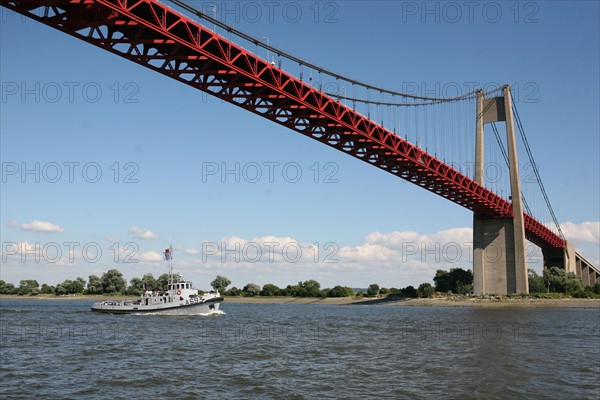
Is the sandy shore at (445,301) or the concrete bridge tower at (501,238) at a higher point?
the concrete bridge tower at (501,238)

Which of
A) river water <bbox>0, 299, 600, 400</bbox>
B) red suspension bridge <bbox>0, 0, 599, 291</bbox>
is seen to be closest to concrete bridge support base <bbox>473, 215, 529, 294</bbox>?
red suspension bridge <bbox>0, 0, 599, 291</bbox>

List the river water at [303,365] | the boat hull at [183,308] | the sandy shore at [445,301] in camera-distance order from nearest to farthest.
Result: the river water at [303,365], the boat hull at [183,308], the sandy shore at [445,301]

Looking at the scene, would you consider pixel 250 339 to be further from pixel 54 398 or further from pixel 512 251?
pixel 512 251

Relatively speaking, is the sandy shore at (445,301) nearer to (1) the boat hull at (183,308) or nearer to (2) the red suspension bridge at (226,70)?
(2) the red suspension bridge at (226,70)

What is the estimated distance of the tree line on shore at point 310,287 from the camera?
94.5 m

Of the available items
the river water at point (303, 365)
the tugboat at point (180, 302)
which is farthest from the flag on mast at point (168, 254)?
the river water at point (303, 365)

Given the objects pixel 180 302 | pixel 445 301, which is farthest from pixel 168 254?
pixel 445 301

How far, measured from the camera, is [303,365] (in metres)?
24.2

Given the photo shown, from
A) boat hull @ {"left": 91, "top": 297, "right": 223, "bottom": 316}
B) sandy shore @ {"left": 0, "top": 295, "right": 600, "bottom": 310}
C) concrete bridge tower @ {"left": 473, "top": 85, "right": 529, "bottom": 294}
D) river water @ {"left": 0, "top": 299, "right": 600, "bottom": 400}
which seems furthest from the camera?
concrete bridge tower @ {"left": 473, "top": 85, "right": 529, "bottom": 294}

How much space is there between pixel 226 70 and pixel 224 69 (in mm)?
179

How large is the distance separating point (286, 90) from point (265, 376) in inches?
926

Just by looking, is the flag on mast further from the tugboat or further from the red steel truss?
the red steel truss

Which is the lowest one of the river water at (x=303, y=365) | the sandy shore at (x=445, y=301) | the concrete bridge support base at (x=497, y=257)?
the sandy shore at (x=445, y=301)

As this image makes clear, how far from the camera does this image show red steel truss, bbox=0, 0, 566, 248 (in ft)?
90.8
